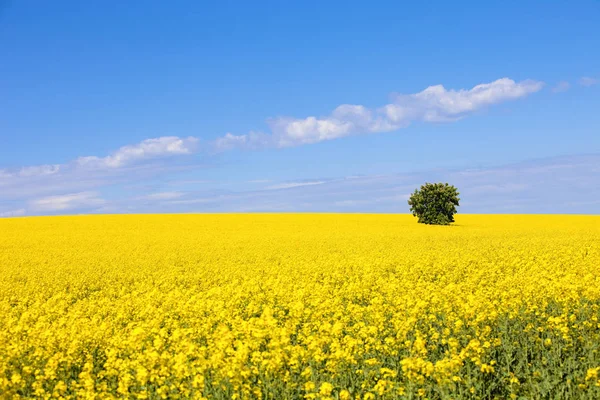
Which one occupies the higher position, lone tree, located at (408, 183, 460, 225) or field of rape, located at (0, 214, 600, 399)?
lone tree, located at (408, 183, 460, 225)

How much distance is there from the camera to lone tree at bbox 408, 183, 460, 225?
198ft

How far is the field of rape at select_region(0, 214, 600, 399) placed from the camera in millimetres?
8086

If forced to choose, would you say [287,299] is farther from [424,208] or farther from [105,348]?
[424,208]

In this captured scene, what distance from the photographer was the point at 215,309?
13.4m

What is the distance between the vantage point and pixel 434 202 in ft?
201

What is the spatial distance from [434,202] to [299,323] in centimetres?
5109

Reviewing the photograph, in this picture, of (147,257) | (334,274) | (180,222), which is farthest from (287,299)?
(180,222)

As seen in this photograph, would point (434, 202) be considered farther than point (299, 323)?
Yes

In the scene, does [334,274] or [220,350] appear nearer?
[220,350]

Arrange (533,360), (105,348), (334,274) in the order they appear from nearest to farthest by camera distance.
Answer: (533,360), (105,348), (334,274)

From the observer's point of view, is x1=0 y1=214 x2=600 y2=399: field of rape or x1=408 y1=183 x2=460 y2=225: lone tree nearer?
x1=0 y1=214 x2=600 y2=399: field of rape

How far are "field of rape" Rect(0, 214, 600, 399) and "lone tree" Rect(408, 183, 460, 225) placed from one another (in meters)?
28.5

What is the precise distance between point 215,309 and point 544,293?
781 centimetres

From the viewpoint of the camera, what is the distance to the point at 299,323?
1214 centimetres
